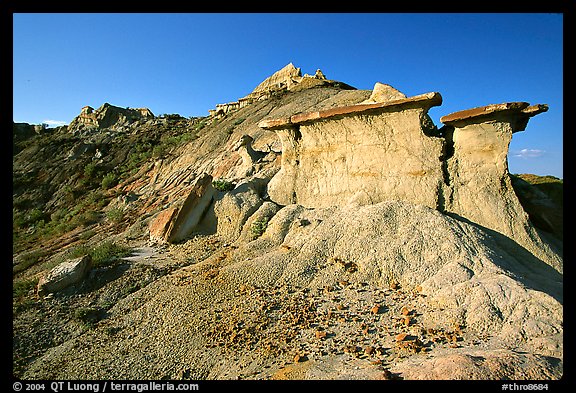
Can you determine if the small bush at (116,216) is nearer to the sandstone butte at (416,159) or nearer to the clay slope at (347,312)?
the sandstone butte at (416,159)

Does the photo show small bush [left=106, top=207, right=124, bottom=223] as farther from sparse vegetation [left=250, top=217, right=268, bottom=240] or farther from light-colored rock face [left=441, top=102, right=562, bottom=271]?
light-colored rock face [left=441, top=102, right=562, bottom=271]

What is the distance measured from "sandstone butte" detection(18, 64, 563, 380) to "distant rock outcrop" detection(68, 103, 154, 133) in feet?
78.5

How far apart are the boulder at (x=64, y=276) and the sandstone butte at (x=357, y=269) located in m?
1.00

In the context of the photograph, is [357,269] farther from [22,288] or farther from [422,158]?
[22,288]

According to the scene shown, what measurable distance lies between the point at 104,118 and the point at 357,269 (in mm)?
30400

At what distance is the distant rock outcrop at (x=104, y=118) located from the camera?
98.3 feet

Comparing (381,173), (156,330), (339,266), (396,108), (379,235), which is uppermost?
(396,108)

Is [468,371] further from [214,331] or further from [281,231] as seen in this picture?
[281,231]

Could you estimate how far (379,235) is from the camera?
7.13 m

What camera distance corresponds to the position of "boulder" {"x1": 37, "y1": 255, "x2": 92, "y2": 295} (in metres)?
7.35

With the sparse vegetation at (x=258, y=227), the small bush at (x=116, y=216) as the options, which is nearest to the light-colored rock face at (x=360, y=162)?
the sparse vegetation at (x=258, y=227)

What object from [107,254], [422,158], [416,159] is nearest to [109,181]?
[107,254]

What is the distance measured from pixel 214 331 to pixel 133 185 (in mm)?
15139
